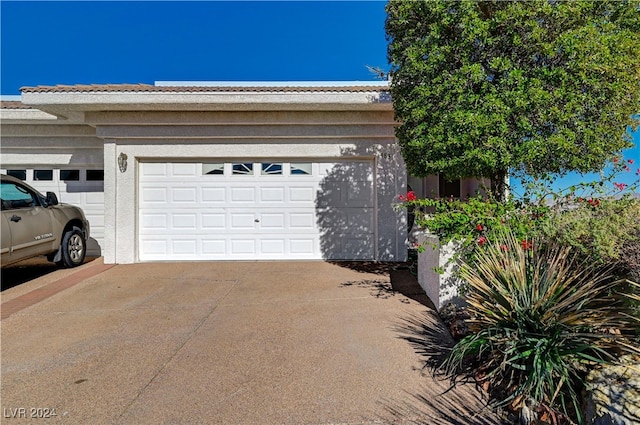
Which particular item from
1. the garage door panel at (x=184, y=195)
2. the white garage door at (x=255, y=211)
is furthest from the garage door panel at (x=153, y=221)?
the garage door panel at (x=184, y=195)

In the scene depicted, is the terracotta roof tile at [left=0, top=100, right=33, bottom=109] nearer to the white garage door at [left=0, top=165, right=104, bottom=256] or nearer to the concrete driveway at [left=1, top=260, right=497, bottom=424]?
the white garage door at [left=0, top=165, right=104, bottom=256]

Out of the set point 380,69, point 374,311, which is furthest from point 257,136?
point 374,311

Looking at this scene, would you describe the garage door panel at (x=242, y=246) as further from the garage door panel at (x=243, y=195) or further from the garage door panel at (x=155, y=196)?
the garage door panel at (x=155, y=196)

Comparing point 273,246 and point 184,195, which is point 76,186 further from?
point 273,246

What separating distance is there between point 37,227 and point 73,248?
1.13m

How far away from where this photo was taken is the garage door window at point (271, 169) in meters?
8.27

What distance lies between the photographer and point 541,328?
113 inches

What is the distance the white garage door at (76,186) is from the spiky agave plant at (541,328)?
29.9ft

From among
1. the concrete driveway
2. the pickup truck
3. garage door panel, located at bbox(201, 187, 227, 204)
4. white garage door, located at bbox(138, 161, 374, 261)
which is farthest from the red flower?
the pickup truck

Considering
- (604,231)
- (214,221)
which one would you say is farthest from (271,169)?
(604,231)

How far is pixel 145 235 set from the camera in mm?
8195

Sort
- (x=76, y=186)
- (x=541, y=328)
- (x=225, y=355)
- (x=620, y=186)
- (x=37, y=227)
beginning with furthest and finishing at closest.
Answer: (x=76, y=186) → (x=37, y=227) → (x=620, y=186) → (x=225, y=355) → (x=541, y=328)

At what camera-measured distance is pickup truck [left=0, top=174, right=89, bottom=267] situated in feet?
19.4

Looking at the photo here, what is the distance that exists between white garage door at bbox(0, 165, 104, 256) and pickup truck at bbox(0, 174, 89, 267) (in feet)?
3.03
